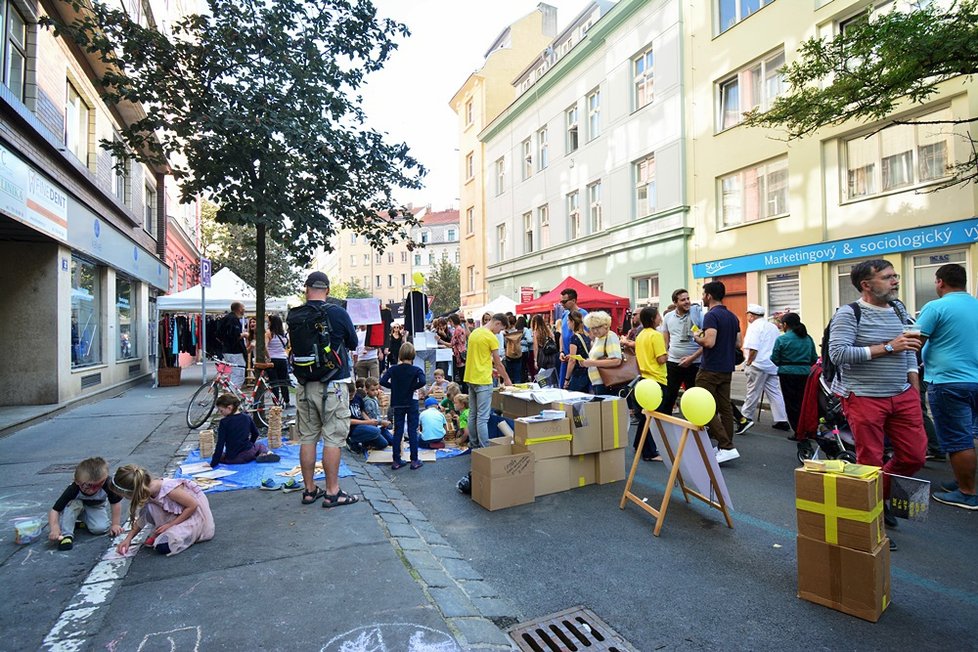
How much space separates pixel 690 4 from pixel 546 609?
19.8m

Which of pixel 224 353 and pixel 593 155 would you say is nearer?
pixel 224 353

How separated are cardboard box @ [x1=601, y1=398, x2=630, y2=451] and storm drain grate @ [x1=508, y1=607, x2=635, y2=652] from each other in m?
2.52

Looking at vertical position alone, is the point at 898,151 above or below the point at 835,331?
above

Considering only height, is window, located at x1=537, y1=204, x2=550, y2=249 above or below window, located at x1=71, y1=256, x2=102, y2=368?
above

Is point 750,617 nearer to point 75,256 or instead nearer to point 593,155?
point 75,256

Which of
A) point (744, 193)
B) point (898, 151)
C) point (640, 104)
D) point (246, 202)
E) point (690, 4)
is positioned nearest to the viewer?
point (246, 202)

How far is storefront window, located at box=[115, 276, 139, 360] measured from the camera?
1462cm

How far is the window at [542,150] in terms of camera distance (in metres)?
26.6

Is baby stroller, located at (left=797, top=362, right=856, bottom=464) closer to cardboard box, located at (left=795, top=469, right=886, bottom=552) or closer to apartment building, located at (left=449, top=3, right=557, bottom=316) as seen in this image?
cardboard box, located at (left=795, top=469, right=886, bottom=552)

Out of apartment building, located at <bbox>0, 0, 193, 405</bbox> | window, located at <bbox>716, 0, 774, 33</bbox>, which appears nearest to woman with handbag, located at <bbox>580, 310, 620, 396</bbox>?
apartment building, located at <bbox>0, 0, 193, 405</bbox>

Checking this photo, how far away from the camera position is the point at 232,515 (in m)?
4.58

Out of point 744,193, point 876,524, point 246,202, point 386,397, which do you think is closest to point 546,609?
point 876,524

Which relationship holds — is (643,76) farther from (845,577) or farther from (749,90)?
(845,577)

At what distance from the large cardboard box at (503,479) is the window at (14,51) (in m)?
9.34
